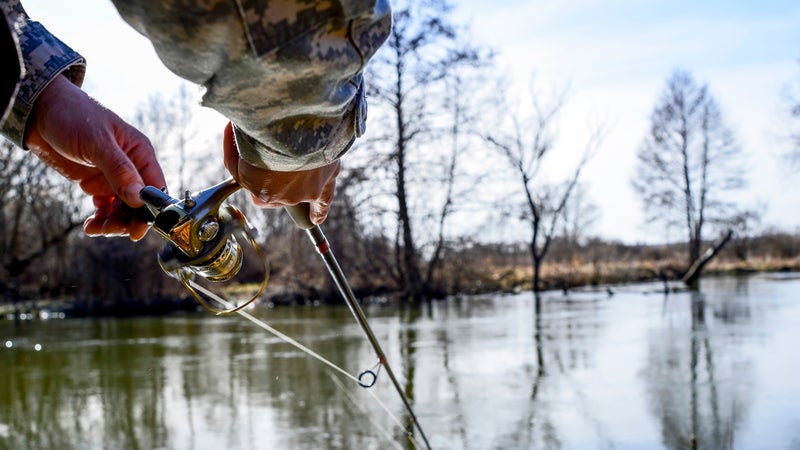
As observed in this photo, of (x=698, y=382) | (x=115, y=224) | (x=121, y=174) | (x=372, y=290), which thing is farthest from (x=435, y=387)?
(x=372, y=290)

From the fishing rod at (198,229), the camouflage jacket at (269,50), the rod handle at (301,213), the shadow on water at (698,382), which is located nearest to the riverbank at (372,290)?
the shadow on water at (698,382)

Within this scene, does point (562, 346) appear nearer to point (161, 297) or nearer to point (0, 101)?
point (0, 101)

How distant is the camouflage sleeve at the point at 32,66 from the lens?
4.52 ft

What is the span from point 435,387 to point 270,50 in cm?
557

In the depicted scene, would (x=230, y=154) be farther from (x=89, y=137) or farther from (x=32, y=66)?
(x=32, y=66)

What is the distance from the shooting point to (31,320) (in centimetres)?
1706

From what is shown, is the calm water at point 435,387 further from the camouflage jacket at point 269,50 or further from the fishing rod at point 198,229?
the camouflage jacket at point 269,50

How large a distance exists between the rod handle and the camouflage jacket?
67 cm

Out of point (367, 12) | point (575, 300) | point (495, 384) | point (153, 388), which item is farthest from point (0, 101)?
point (575, 300)

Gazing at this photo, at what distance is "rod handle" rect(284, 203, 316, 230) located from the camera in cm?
170

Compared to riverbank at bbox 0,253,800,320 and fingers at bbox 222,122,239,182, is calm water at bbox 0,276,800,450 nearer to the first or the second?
fingers at bbox 222,122,239,182

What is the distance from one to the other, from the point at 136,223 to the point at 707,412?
4.50 metres

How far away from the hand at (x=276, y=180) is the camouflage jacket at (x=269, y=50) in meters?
0.23

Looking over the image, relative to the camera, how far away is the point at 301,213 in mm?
1728
